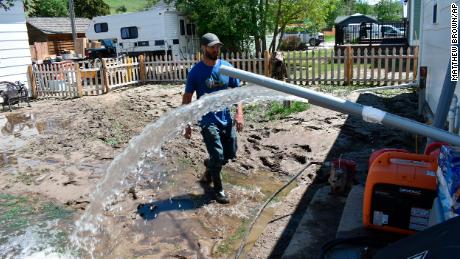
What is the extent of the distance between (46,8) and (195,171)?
6284 cm

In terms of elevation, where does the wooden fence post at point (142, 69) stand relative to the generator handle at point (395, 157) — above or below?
above

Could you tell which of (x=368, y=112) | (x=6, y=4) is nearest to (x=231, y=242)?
(x=368, y=112)

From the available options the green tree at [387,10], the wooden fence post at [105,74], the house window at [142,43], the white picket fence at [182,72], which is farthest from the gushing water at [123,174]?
the green tree at [387,10]

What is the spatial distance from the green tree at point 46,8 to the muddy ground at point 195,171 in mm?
55553

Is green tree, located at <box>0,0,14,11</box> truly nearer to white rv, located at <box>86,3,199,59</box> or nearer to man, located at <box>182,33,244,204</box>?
white rv, located at <box>86,3,199,59</box>

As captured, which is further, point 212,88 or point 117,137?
point 117,137

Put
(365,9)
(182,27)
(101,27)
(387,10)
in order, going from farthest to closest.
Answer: (365,9) → (387,10) → (101,27) → (182,27)

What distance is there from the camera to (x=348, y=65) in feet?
40.6

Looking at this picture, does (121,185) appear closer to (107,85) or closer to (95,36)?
(107,85)

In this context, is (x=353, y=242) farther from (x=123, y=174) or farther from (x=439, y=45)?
(x=439, y=45)

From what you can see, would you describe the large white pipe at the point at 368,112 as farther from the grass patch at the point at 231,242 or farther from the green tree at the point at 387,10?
the green tree at the point at 387,10

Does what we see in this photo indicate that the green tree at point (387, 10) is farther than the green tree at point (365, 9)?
No

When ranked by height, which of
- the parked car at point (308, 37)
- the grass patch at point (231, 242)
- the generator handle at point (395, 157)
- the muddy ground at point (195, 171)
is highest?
the parked car at point (308, 37)

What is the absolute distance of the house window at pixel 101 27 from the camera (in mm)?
28634
